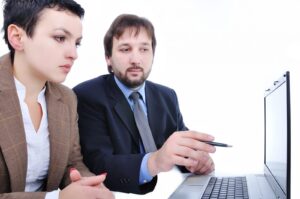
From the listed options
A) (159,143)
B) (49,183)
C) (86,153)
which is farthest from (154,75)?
(49,183)

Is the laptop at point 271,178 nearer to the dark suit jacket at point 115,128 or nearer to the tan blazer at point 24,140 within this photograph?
the dark suit jacket at point 115,128

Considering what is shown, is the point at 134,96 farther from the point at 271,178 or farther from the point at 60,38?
the point at 271,178

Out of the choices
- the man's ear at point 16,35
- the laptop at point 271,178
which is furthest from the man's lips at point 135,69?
the man's ear at point 16,35

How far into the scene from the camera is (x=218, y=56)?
7.34ft

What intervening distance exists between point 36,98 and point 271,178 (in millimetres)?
851

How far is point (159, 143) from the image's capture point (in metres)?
1.73

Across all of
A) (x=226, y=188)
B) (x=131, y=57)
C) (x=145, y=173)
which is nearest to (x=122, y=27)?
(x=131, y=57)

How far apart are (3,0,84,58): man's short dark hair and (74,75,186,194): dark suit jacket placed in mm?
450

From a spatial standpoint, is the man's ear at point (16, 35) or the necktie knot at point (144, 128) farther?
the necktie knot at point (144, 128)

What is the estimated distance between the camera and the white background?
222 cm

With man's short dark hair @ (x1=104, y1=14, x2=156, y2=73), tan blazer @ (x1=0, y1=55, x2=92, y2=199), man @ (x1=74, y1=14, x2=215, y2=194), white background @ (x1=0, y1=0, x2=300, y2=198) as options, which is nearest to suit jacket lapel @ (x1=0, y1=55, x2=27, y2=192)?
tan blazer @ (x1=0, y1=55, x2=92, y2=199)

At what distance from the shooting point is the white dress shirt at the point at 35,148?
47.2 inches

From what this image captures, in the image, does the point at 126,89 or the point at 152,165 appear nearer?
the point at 152,165

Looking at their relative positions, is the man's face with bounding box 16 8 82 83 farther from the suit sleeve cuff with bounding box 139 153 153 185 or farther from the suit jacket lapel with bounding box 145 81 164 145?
the suit jacket lapel with bounding box 145 81 164 145
